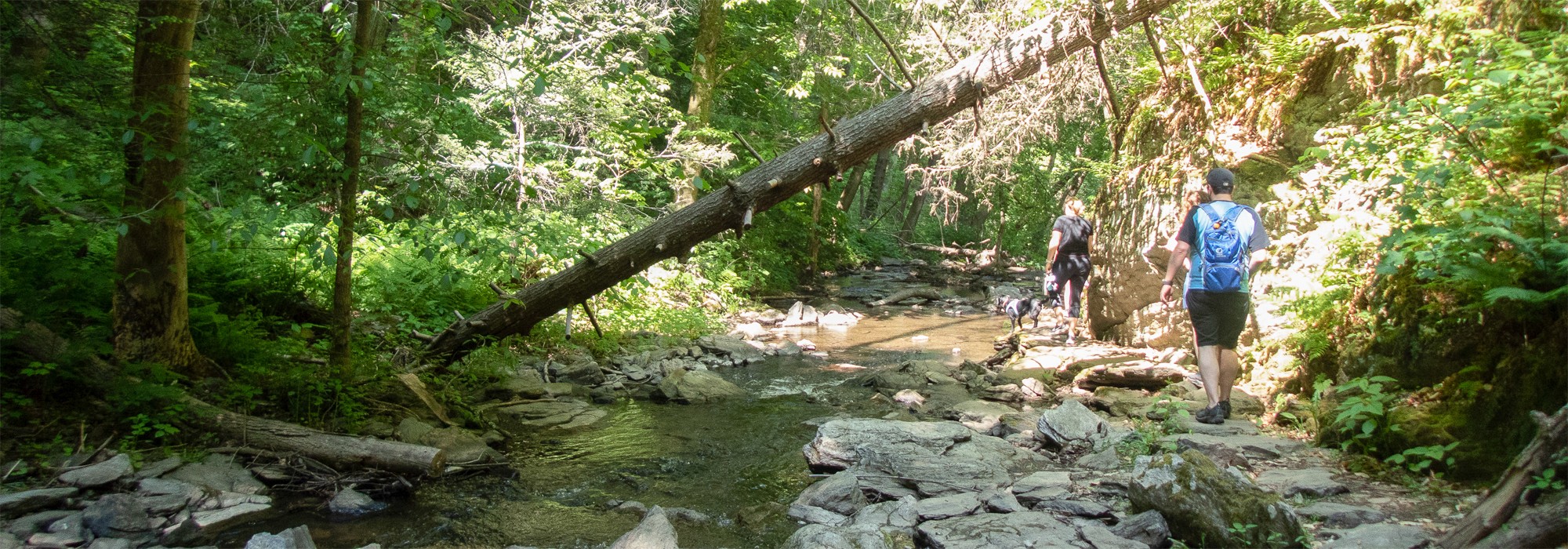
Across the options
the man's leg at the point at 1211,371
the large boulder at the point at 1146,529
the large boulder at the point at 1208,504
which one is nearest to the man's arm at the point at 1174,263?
the man's leg at the point at 1211,371

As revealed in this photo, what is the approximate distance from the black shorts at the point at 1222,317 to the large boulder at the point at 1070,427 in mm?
932

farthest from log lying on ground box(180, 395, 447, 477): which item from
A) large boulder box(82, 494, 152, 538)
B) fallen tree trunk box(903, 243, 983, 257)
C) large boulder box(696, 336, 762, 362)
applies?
fallen tree trunk box(903, 243, 983, 257)

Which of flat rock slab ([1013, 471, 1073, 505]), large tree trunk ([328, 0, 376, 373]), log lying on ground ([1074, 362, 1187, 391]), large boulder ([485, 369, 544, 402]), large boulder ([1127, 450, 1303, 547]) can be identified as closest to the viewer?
large boulder ([1127, 450, 1303, 547])

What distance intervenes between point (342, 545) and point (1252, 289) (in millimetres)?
7146

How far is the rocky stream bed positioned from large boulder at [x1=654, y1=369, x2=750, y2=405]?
0.03m

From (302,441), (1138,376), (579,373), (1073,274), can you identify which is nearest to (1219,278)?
(1138,376)

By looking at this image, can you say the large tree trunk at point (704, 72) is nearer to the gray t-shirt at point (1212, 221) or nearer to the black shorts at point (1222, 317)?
the gray t-shirt at point (1212, 221)

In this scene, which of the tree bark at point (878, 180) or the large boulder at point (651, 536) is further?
the tree bark at point (878, 180)

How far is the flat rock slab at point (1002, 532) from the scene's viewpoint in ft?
13.1

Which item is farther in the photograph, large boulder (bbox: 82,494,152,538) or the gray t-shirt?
the gray t-shirt

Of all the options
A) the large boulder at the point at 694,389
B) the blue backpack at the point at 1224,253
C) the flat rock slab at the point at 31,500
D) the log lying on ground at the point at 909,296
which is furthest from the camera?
the log lying on ground at the point at 909,296

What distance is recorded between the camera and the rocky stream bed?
403 cm

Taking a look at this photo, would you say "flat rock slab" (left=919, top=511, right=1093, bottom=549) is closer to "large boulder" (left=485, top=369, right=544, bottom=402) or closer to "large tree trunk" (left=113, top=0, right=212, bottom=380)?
"large tree trunk" (left=113, top=0, right=212, bottom=380)

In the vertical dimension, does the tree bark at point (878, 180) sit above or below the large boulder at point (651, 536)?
above
